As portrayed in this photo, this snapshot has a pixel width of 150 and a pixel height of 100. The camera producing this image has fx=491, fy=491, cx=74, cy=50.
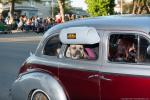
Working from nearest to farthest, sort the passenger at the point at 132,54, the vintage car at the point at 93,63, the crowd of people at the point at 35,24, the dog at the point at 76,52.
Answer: the vintage car at the point at 93,63
the passenger at the point at 132,54
the dog at the point at 76,52
the crowd of people at the point at 35,24

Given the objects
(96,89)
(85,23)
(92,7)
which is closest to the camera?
(96,89)

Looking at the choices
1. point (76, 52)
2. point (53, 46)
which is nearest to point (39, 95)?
point (53, 46)

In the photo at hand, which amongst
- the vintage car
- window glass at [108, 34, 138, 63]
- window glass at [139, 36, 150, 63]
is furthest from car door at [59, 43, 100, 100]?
window glass at [139, 36, 150, 63]

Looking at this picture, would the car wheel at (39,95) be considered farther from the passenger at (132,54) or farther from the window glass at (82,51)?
the passenger at (132,54)

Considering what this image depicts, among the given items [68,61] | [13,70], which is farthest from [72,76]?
[13,70]

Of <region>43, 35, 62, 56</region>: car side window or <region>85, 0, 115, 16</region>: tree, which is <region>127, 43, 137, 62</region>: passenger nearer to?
<region>43, 35, 62, 56</region>: car side window

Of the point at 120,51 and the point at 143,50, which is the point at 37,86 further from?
the point at 143,50

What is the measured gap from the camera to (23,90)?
744cm

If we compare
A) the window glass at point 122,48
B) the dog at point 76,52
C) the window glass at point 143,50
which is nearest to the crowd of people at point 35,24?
the dog at point 76,52

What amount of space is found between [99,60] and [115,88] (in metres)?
0.49

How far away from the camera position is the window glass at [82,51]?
259 inches

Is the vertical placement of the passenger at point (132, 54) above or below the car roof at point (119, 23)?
below

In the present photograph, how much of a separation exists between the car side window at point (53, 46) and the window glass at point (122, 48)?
1.04 m

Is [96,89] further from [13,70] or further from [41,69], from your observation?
[13,70]
